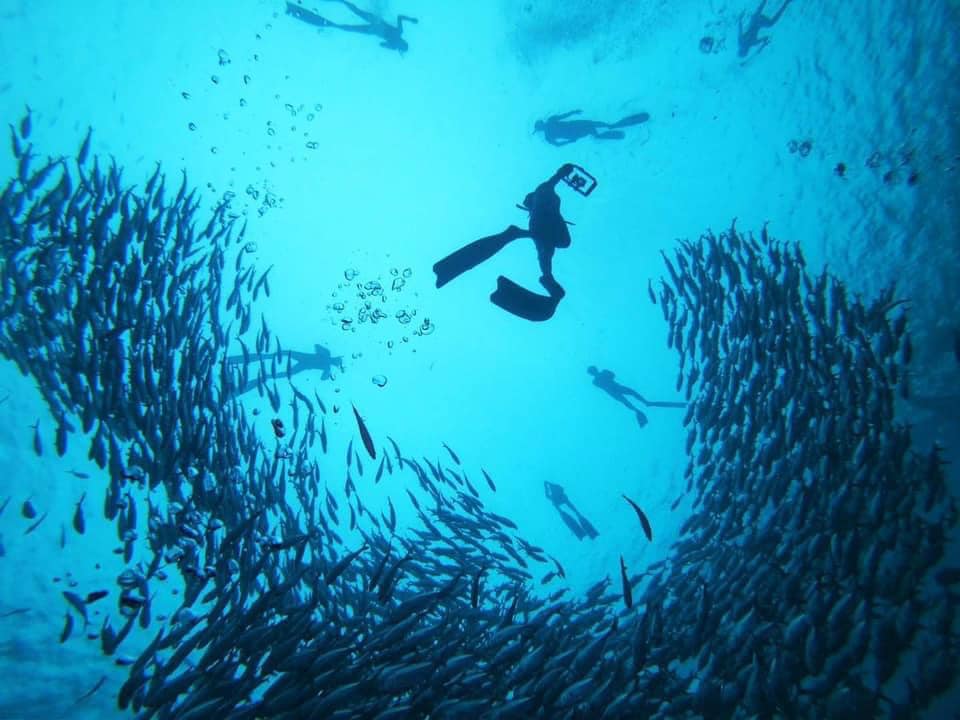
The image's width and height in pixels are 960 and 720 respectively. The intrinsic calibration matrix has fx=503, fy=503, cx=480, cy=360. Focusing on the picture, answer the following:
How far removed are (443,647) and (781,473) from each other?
6.70 meters

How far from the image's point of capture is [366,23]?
1617cm

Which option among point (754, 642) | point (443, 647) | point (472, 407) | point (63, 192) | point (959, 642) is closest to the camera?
point (443, 647)

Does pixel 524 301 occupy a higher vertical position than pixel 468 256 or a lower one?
lower

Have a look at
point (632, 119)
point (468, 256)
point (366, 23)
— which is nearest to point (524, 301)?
point (468, 256)

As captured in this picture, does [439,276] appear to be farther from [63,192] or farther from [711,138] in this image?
[711,138]

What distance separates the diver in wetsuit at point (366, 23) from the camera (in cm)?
1562

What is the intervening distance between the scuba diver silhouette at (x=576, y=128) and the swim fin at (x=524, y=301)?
1184cm

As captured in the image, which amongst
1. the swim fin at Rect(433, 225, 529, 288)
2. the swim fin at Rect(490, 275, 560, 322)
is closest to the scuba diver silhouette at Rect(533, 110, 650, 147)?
the swim fin at Rect(433, 225, 529, 288)

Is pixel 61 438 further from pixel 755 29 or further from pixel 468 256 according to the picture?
pixel 755 29

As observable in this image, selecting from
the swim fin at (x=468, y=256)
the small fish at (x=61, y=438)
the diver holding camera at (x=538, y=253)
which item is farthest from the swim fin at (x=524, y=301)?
the small fish at (x=61, y=438)

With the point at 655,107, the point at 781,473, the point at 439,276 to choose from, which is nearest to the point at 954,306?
the point at 655,107

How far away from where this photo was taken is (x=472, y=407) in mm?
29797

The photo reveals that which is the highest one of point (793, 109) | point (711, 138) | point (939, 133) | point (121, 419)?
point (711, 138)

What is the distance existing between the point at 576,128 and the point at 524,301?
12360 mm
